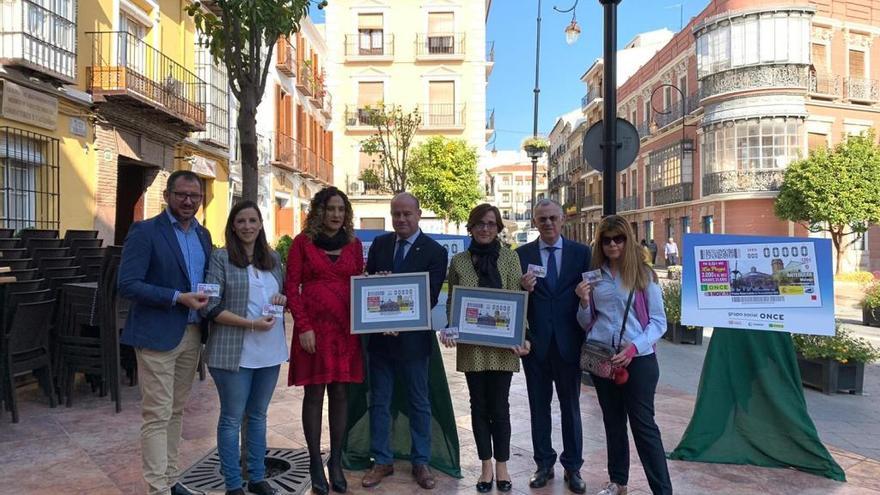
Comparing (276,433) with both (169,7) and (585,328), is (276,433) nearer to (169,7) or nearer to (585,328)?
(585,328)

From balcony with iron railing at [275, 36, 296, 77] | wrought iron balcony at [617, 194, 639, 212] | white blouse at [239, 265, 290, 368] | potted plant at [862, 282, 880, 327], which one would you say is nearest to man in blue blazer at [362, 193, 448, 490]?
white blouse at [239, 265, 290, 368]

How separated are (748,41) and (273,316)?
29152 mm

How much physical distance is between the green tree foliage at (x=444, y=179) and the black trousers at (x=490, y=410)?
21.1m

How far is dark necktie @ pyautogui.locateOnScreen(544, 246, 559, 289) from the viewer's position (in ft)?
12.2

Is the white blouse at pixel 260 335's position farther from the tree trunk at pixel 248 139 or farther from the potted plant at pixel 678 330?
the potted plant at pixel 678 330

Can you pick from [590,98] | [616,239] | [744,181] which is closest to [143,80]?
[616,239]

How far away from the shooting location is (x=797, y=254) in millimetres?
4066

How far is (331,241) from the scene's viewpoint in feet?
11.7

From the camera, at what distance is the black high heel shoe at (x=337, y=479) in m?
3.64

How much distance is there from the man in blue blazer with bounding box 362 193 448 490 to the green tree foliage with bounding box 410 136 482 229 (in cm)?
2098

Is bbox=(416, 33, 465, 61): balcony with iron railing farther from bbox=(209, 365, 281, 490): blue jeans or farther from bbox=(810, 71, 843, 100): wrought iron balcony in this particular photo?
bbox=(209, 365, 281, 490): blue jeans

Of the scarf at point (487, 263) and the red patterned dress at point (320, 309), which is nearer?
the red patterned dress at point (320, 309)

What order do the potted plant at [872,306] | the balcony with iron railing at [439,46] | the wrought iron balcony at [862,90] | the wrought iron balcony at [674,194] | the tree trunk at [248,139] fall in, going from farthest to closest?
the balcony with iron railing at [439,46] → the wrought iron balcony at [674,194] → the wrought iron balcony at [862,90] → the potted plant at [872,306] → the tree trunk at [248,139]

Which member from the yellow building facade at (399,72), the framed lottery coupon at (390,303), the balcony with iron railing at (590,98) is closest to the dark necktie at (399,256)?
the framed lottery coupon at (390,303)
